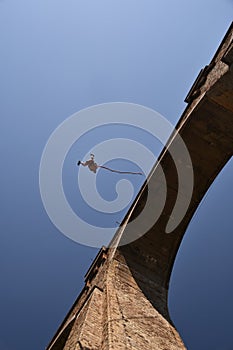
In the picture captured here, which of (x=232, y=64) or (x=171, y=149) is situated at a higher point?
(x=232, y=64)

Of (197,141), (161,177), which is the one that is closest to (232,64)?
(197,141)

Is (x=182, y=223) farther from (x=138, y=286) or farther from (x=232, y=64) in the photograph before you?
(x=232, y=64)

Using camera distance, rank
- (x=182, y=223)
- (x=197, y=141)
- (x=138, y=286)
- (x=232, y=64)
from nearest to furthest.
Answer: (x=232, y=64), (x=138, y=286), (x=197, y=141), (x=182, y=223)

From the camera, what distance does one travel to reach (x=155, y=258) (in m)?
6.30

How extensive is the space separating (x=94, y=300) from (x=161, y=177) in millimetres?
2417

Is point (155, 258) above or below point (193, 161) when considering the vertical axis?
below

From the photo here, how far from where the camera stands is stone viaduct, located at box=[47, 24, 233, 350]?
13.5ft

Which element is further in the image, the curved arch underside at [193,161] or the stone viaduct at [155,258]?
the curved arch underside at [193,161]

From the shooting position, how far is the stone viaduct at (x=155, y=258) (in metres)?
4.11

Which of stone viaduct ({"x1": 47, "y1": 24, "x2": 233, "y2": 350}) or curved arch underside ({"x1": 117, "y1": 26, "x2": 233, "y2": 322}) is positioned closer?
stone viaduct ({"x1": 47, "y1": 24, "x2": 233, "y2": 350})

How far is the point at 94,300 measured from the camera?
→ 15.4 ft

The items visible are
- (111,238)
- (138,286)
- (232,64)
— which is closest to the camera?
(232,64)

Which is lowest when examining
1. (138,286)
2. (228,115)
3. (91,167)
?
(138,286)

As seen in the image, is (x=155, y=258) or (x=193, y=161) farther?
(x=155, y=258)
